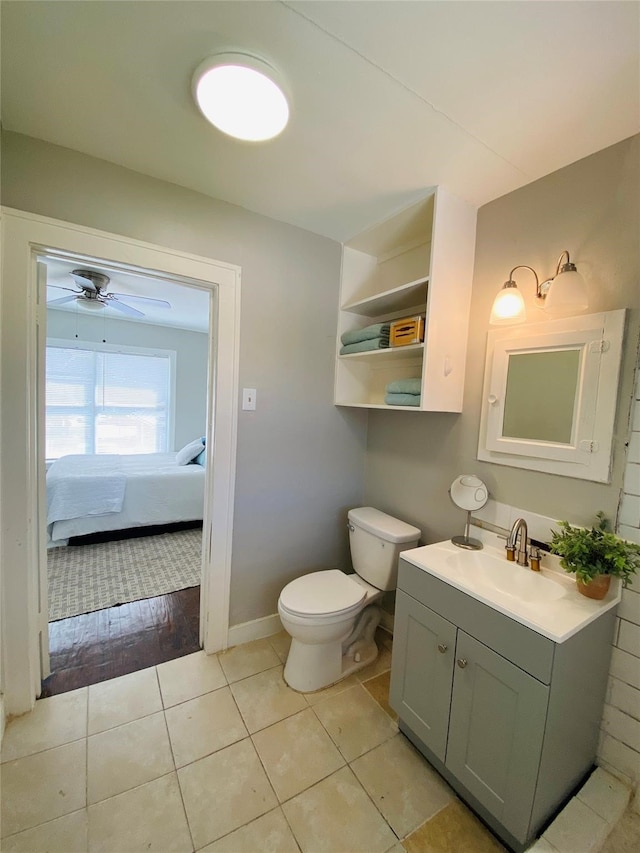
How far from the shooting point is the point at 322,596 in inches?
66.1

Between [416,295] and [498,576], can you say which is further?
[416,295]

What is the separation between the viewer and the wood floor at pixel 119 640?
66.9 inches

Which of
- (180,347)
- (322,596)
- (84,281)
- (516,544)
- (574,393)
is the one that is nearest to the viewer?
(574,393)

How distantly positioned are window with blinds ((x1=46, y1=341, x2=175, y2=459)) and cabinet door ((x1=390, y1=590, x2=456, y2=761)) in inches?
183

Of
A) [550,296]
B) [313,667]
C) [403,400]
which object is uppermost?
[550,296]

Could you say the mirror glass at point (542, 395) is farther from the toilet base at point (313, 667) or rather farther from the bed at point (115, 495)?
the bed at point (115, 495)

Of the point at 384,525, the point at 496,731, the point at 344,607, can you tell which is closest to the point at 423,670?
the point at 496,731

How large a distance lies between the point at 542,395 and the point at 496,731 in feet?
3.86

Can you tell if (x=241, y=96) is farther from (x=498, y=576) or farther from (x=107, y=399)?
(x=107, y=399)

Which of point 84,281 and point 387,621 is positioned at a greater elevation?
point 84,281

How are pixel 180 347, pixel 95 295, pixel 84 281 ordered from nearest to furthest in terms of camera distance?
pixel 84 281
pixel 95 295
pixel 180 347

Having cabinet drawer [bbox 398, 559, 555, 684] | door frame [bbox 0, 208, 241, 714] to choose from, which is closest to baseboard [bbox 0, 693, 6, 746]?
door frame [bbox 0, 208, 241, 714]

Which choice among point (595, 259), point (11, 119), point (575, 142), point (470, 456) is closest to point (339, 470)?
point (470, 456)

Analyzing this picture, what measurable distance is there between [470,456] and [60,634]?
96.1 inches
